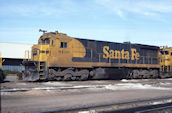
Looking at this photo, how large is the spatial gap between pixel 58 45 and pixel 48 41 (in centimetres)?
91

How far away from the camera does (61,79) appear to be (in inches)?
711

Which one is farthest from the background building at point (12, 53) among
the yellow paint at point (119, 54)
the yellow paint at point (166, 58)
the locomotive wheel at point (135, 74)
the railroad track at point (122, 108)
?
the railroad track at point (122, 108)

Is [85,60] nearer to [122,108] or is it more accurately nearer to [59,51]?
[59,51]

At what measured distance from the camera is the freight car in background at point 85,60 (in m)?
17.3

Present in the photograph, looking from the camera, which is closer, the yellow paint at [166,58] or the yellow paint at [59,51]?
the yellow paint at [59,51]

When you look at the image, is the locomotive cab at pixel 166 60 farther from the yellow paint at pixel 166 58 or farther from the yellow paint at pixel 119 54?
the yellow paint at pixel 119 54

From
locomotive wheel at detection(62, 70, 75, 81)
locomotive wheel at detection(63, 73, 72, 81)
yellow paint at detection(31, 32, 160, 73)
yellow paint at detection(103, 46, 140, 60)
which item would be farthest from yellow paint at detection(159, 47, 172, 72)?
locomotive wheel at detection(63, 73, 72, 81)

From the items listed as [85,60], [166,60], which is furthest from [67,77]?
[166,60]

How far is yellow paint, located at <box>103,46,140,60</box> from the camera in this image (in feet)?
69.8

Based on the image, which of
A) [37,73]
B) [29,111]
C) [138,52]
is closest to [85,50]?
[37,73]

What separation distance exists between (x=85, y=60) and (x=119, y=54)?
4.55 metres

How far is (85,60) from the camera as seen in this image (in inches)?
768

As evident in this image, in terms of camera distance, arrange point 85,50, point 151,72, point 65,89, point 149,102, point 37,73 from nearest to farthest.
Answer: point 149,102, point 65,89, point 37,73, point 85,50, point 151,72

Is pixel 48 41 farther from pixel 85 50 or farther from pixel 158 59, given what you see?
pixel 158 59
